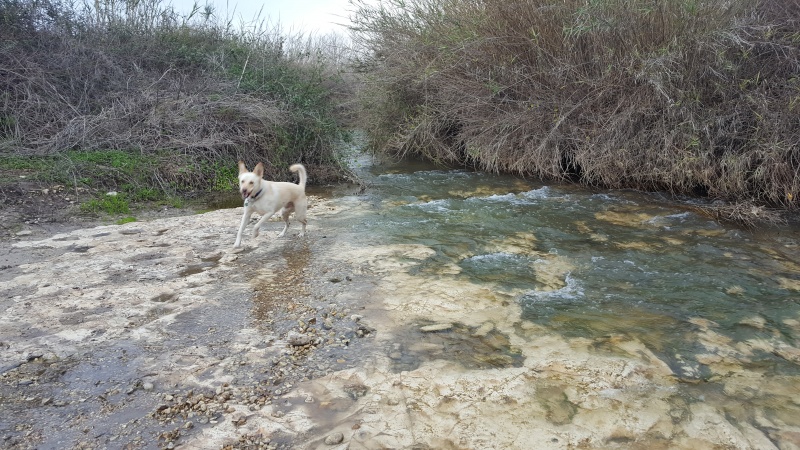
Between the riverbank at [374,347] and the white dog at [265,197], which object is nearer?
the riverbank at [374,347]

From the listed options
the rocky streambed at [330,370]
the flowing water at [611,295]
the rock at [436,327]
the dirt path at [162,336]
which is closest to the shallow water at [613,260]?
the flowing water at [611,295]

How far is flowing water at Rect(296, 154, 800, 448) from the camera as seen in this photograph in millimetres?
3535

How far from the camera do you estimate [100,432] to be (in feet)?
10.1

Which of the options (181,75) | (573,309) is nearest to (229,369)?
(573,309)

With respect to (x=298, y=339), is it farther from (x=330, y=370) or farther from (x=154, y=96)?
(x=154, y=96)

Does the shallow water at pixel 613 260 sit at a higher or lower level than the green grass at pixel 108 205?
lower

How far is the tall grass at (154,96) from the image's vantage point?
9.59 m

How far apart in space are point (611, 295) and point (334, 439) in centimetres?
318

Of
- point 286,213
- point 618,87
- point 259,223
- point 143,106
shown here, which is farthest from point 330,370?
point 143,106

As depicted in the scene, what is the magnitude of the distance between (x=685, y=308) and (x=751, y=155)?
4559 millimetres

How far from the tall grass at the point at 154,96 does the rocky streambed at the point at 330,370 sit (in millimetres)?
4533

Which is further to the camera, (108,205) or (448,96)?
(448,96)

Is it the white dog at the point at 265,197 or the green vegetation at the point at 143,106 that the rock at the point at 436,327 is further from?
the green vegetation at the point at 143,106

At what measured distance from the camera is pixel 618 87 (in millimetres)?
9438
